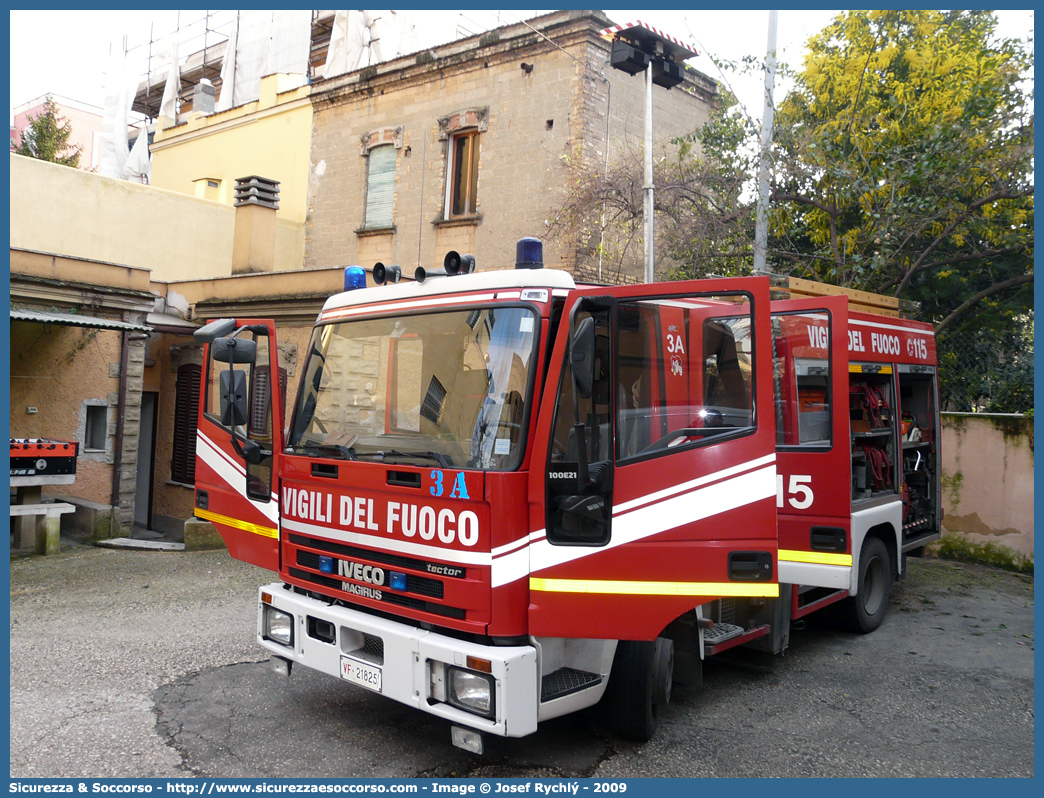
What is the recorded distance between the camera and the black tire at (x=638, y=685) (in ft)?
14.7

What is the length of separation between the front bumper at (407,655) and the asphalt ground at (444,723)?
0.54 metres

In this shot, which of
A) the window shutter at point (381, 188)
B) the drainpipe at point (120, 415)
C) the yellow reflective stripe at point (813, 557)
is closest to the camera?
the yellow reflective stripe at point (813, 557)

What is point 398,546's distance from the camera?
4211 mm

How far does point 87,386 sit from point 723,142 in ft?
32.6

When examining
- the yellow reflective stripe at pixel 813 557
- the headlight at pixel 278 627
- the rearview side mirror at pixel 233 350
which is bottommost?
the headlight at pixel 278 627

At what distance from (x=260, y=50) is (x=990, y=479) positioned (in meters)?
22.0

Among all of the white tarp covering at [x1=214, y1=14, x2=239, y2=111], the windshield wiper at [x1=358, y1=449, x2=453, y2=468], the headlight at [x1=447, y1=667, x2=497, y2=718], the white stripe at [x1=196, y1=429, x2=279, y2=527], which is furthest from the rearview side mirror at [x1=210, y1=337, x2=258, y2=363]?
the white tarp covering at [x1=214, y1=14, x2=239, y2=111]

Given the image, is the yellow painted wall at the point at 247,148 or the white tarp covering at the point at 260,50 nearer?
the yellow painted wall at the point at 247,148

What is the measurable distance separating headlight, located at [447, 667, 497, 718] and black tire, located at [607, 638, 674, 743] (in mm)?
928

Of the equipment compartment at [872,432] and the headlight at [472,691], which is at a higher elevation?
the equipment compartment at [872,432]

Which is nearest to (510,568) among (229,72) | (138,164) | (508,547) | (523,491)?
(508,547)

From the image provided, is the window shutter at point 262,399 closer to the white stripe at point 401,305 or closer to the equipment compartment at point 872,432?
the white stripe at point 401,305

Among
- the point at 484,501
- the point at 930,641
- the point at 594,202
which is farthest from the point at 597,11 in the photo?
the point at 484,501

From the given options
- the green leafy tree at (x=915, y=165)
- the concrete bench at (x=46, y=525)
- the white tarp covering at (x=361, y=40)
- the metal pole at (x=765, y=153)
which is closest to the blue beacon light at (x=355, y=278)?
the metal pole at (x=765, y=153)
